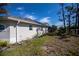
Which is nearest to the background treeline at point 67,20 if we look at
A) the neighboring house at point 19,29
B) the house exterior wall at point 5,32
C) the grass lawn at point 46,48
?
the grass lawn at point 46,48

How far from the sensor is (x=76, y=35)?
381 inches

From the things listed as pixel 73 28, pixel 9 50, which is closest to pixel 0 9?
pixel 9 50

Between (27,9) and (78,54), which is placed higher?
(27,9)

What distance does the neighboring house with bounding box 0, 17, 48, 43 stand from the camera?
969 cm

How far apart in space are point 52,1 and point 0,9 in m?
1.12

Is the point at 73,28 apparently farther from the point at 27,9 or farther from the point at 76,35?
the point at 27,9

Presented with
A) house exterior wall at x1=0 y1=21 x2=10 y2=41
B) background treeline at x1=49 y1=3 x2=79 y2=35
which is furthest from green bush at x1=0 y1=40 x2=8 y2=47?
background treeline at x1=49 y1=3 x2=79 y2=35

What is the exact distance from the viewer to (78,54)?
9625 mm

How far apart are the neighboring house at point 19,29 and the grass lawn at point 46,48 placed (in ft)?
0.48

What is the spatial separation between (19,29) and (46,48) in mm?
713

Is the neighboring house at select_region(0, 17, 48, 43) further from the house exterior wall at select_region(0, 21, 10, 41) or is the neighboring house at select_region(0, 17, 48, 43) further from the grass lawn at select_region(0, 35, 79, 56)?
the grass lawn at select_region(0, 35, 79, 56)

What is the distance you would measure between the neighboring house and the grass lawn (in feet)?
0.48

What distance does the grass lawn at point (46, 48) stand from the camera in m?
9.65

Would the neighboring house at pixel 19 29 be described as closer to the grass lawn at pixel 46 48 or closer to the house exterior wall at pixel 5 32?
the house exterior wall at pixel 5 32
